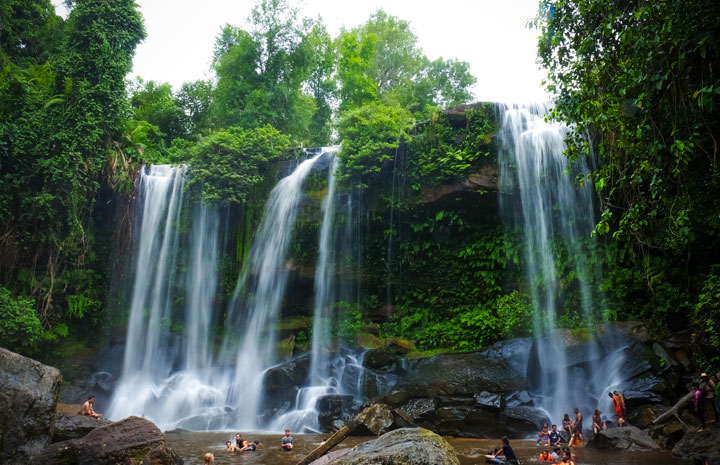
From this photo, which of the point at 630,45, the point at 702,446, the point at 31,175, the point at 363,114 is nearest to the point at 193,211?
the point at 31,175

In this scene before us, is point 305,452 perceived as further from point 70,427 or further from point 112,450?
point 70,427

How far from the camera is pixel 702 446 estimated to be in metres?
7.13

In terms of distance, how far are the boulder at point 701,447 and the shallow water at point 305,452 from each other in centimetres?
20

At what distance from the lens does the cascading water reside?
14031 mm

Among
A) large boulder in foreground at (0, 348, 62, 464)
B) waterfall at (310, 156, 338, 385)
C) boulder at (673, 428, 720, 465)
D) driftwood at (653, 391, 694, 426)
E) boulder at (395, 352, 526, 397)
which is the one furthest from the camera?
waterfall at (310, 156, 338, 385)

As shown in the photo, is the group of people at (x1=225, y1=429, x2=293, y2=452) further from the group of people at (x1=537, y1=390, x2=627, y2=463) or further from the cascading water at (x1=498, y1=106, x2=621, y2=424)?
the cascading water at (x1=498, y1=106, x2=621, y2=424)

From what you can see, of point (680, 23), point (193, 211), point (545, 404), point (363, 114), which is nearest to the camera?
point (680, 23)

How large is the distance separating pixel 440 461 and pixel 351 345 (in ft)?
37.2

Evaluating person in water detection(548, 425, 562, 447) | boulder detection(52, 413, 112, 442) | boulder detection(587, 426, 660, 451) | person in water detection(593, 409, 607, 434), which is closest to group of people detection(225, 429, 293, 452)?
boulder detection(52, 413, 112, 442)

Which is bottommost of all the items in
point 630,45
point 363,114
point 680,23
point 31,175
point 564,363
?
point 564,363

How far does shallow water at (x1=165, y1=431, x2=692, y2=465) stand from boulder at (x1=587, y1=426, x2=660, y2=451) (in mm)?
294

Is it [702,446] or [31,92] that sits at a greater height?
[31,92]

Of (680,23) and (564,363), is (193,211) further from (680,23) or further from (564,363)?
(680,23)

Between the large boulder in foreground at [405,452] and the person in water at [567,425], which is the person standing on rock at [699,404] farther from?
the large boulder in foreground at [405,452]
